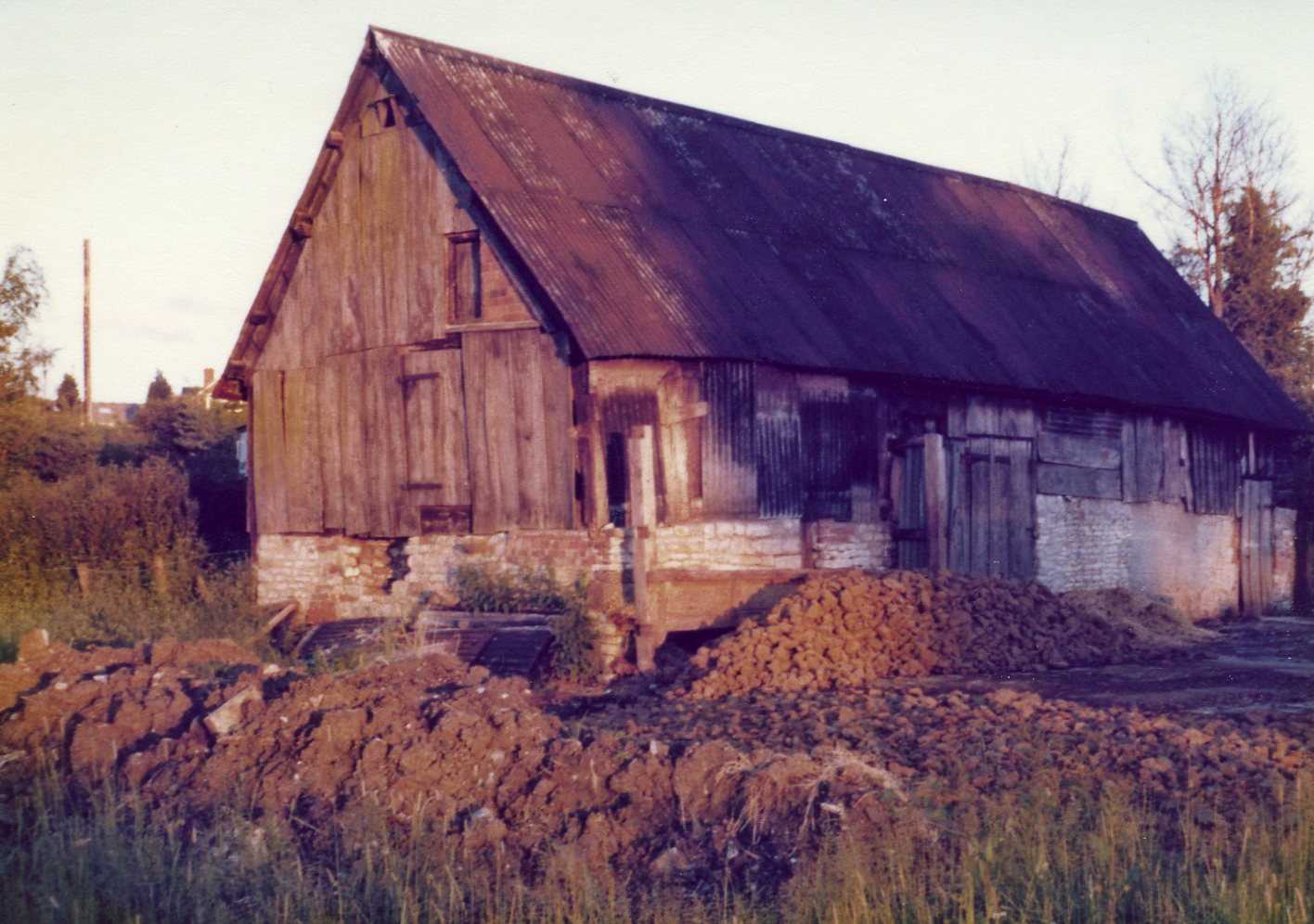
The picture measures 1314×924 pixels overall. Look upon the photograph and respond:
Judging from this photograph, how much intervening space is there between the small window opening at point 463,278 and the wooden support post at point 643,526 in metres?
2.93

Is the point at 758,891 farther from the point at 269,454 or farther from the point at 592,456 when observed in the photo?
the point at 269,454

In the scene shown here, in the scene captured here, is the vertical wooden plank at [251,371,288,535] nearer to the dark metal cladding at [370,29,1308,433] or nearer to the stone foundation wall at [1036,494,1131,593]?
the dark metal cladding at [370,29,1308,433]

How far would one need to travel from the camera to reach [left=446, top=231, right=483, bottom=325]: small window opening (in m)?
17.4

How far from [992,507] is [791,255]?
189 inches

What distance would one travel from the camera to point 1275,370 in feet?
120

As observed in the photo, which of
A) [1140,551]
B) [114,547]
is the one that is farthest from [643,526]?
[1140,551]

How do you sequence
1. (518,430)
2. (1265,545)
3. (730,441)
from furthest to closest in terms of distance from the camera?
(1265,545)
(730,441)
(518,430)

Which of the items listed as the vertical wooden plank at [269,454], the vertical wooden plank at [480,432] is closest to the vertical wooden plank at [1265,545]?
the vertical wooden plank at [480,432]

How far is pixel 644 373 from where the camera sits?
1645 cm

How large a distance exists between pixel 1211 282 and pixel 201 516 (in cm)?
2725

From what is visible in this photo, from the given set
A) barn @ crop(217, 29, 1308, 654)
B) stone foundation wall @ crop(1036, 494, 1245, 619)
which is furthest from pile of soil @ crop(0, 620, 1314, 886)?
stone foundation wall @ crop(1036, 494, 1245, 619)

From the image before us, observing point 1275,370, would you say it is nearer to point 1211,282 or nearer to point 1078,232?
point 1211,282

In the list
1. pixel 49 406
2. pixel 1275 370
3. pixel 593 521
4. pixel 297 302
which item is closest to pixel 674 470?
pixel 593 521

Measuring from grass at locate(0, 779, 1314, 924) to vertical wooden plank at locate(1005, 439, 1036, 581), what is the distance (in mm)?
12871
